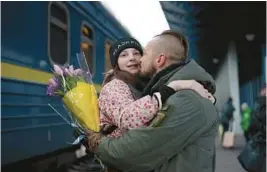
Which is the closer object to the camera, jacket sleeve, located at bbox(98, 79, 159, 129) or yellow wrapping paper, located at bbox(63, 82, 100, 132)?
jacket sleeve, located at bbox(98, 79, 159, 129)

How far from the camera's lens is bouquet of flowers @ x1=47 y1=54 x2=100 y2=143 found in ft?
5.17

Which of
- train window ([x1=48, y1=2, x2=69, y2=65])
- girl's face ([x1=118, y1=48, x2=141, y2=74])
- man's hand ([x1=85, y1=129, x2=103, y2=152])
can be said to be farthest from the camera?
train window ([x1=48, y1=2, x2=69, y2=65])

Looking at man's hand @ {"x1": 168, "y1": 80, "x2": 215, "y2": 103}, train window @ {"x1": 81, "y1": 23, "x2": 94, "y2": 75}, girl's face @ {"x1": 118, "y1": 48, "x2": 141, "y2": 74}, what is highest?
train window @ {"x1": 81, "y1": 23, "x2": 94, "y2": 75}

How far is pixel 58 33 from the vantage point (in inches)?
175

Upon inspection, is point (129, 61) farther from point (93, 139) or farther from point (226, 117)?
point (226, 117)

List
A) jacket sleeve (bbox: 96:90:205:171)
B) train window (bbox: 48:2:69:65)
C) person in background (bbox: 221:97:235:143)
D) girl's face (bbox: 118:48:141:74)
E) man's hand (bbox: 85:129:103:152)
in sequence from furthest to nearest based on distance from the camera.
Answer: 1. person in background (bbox: 221:97:235:143)
2. train window (bbox: 48:2:69:65)
3. girl's face (bbox: 118:48:141:74)
4. man's hand (bbox: 85:129:103:152)
5. jacket sleeve (bbox: 96:90:205:171)

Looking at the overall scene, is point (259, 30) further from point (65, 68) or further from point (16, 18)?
point (65, 68)

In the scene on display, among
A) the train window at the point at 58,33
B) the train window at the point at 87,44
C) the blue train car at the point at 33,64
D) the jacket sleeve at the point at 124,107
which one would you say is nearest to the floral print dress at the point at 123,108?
the jacket sleeve at the point at 124,107

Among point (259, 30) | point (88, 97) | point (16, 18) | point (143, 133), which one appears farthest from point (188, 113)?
point (259, 30)

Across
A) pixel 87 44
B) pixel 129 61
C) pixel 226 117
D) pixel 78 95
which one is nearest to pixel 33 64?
pixel 87 44

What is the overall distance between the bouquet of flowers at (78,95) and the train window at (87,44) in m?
3.49

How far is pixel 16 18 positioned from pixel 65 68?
80.1 inches

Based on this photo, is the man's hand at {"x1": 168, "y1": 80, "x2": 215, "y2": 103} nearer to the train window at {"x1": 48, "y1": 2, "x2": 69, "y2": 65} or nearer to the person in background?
the train window at {"x1": 48, "y1": 2, "x2": 69, "y2": 65}

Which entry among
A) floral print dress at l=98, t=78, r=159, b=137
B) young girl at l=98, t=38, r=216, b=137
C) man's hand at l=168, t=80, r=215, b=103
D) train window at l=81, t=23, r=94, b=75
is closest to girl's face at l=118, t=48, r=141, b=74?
young girl at l=98, t=38, r=216, b=137
